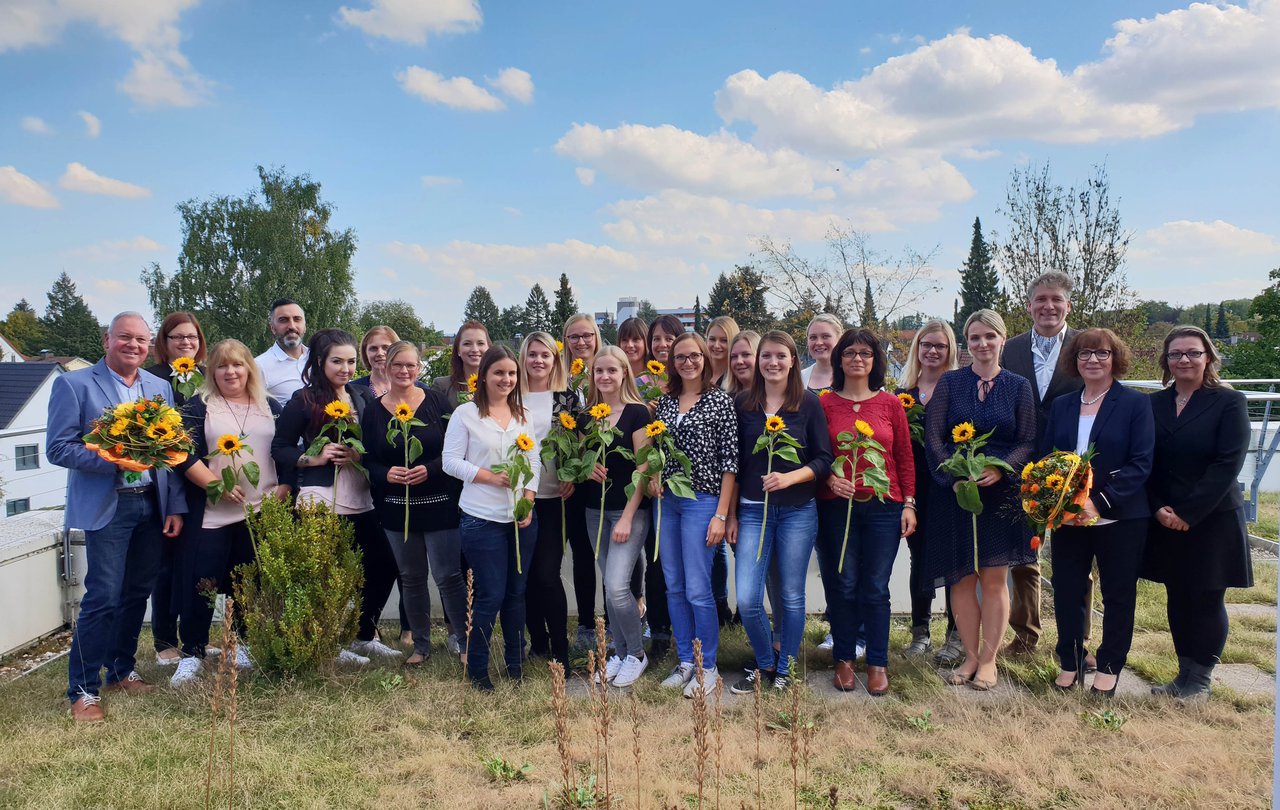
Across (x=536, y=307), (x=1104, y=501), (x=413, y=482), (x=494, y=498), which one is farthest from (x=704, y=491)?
(x=536, y=307)

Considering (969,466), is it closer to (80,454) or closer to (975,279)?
(80,454)

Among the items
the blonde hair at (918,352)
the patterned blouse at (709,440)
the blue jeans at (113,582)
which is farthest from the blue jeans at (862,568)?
the blue jeans at (113,582)

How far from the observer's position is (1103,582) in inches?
167

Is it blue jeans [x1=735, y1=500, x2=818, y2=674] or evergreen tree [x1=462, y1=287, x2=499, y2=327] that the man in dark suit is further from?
evergreen tree [x1=462, y1=287, x2=499, y2=327]

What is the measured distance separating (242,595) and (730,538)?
104 inches

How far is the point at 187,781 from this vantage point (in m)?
3.36

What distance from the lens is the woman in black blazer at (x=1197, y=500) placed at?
404cm

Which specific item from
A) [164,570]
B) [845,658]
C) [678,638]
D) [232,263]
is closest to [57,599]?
[164,570]

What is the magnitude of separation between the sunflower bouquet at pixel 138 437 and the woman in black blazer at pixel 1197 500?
16.7ft

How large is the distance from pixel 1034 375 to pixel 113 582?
530cm

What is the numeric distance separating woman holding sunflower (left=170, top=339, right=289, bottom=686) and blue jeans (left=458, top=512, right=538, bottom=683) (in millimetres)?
1202

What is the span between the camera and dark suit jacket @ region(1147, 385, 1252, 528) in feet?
13.1

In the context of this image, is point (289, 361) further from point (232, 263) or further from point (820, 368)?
point (232, 263)

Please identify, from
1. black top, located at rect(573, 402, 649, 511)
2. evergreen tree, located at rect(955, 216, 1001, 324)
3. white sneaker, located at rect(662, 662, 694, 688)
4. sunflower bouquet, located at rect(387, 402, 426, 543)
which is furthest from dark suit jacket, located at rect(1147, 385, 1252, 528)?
evergreen tree, located at rect(955, 216, 1001, 324)
